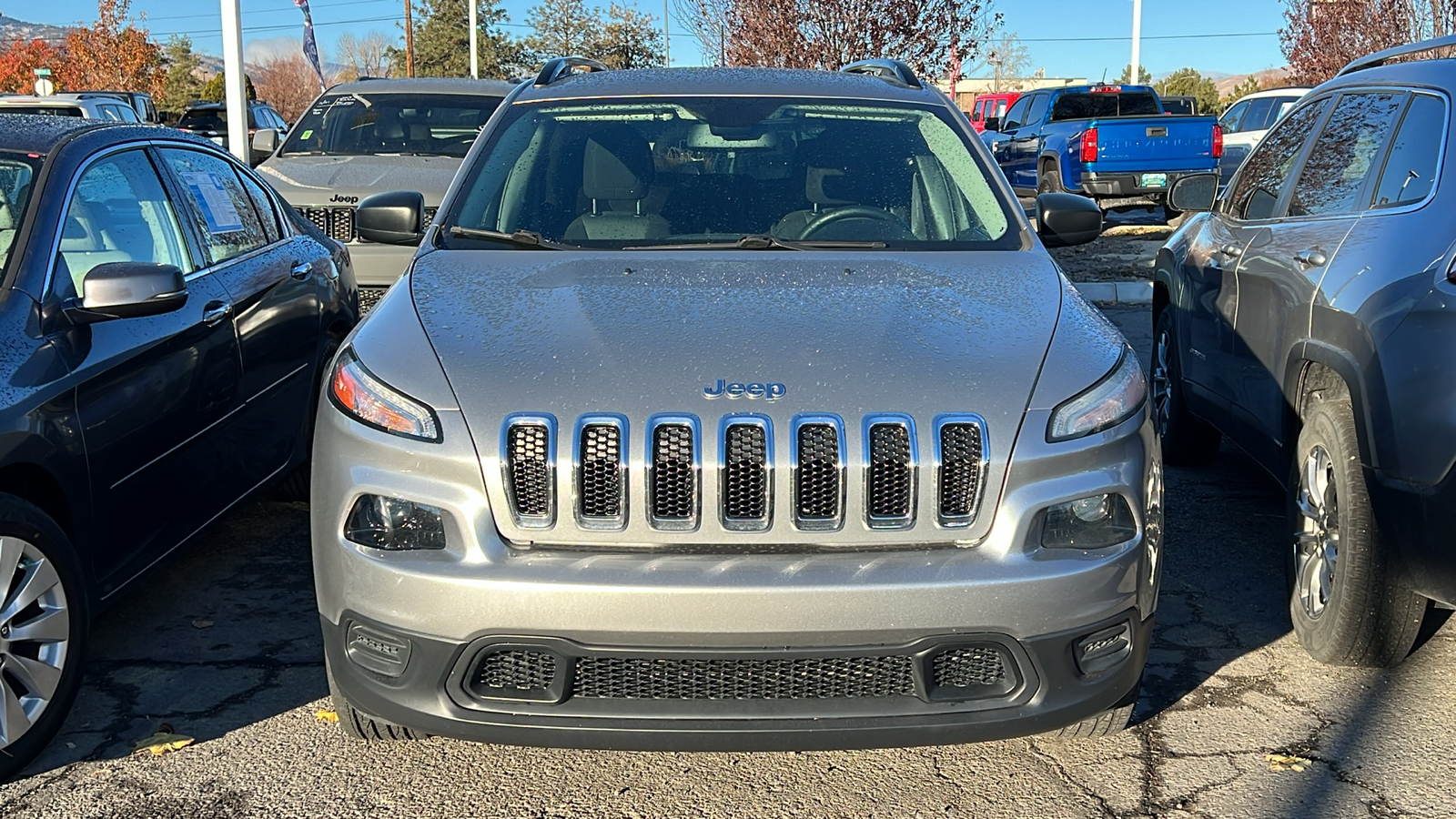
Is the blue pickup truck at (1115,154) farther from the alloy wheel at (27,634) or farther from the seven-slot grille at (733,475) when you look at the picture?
the alloy wheel at (27,634)

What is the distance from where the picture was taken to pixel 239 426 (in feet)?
15.4

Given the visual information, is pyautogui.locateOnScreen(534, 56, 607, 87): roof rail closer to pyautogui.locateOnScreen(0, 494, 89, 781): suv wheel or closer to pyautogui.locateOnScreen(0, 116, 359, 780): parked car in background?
pyautogui.locateOnScreen(0, 116, 359, 780): parked car in background

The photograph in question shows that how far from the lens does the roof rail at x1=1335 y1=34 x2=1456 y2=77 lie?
457 centimetres

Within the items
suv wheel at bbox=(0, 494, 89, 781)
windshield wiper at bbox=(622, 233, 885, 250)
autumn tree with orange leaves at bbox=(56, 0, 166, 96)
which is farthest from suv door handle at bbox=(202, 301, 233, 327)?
autumn tree with orange leaves at bbox=(56, 0, 166, 96)

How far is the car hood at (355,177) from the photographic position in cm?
886

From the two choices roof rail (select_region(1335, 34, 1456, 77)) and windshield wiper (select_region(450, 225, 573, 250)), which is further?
roof rail (select_region(1335, 34, 1456, 77))

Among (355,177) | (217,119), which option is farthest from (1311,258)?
Result: (217,119)

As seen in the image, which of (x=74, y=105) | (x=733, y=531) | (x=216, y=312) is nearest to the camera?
(x=733, y=531)

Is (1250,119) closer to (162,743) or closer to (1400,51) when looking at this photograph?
(1400,51)

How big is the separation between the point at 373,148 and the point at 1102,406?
8.17m

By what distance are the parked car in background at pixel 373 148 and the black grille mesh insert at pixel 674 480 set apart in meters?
5.87

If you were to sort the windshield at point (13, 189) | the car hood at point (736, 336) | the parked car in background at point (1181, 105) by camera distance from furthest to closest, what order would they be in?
1. the parked car in background at point (1181, 105)
2. the windshield at point (13, 189)
3. the car hood at point (736, 336)

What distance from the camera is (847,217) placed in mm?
4277

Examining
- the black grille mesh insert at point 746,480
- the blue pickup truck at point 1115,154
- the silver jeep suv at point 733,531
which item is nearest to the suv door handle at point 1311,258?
the silver jeep suv at point 733,531
